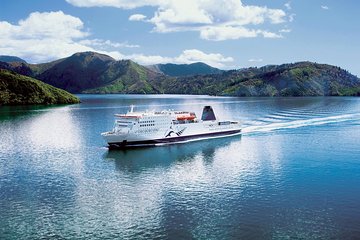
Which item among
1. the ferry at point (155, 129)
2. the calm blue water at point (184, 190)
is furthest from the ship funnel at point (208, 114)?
the calm blue water at point (184, 190)

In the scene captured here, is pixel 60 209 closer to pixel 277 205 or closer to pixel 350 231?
pixel 277 205

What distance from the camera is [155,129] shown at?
85.1 metres

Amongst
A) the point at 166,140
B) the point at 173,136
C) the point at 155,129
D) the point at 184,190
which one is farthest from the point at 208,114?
the point at 184,190

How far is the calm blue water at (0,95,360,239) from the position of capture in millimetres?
Answer: 37750

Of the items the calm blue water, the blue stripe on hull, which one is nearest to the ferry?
the blue stripe on hull

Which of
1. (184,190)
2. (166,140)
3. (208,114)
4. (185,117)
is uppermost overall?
(208,114)

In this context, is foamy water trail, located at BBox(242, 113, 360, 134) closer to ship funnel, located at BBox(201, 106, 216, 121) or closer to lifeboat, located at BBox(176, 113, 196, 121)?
ship funnel, located at BBox(201, 106, 216, 121)

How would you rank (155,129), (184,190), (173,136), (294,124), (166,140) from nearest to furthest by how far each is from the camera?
(184,190)
(155,129)
(166,140)
(173,136)
(294,124)

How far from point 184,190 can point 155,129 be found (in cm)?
3618

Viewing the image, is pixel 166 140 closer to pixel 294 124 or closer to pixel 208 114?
pixel 208 114

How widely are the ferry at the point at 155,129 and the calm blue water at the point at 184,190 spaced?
3.24 metres

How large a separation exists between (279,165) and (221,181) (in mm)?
15033

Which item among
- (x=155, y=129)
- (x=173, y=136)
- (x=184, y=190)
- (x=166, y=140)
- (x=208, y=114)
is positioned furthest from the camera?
(x=208, y=114)

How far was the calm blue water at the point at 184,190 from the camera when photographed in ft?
124
